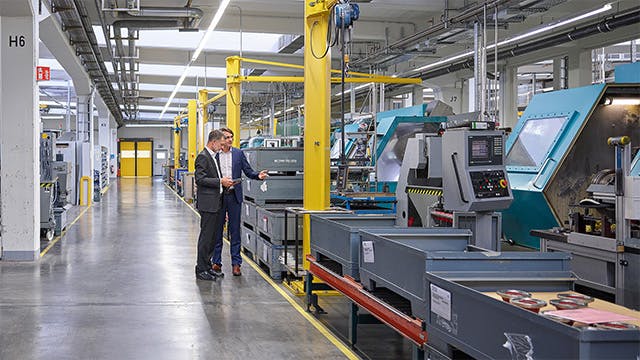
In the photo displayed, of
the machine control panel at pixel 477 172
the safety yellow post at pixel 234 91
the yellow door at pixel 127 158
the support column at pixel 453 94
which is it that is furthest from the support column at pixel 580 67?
the yellow door at pixel 127 158

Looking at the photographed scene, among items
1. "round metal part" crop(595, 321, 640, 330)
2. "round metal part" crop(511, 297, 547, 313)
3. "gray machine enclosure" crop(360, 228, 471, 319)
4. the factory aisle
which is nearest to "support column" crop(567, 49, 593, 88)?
the factory aisle

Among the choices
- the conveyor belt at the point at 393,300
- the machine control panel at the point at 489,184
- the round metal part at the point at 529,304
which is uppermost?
the machine control panel at the point at 489,184

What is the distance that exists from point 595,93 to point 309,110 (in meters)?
2.84

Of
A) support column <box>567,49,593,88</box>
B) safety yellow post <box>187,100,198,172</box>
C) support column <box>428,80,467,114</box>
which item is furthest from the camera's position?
safety yellow post <box>187,100,198,172</box>

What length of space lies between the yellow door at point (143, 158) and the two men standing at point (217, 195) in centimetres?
3721

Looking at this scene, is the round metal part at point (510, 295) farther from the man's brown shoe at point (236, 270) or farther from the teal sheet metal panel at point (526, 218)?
the man's brown shoe at point (236, 270)

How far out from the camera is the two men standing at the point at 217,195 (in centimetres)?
719

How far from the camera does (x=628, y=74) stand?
5.70m

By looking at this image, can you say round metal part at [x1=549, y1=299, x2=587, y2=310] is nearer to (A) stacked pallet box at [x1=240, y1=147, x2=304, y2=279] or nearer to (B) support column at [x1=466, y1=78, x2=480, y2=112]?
(A) stacked pallet box at [x1=240, y1=147, x2=304, y2=279]

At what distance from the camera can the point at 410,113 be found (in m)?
10.3

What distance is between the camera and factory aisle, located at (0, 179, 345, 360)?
483 cm

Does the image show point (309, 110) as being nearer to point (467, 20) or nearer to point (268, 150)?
point (268, 150)

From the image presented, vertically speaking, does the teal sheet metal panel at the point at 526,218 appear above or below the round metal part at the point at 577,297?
above

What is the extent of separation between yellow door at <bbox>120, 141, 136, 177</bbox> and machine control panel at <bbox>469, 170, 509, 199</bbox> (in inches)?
1584
